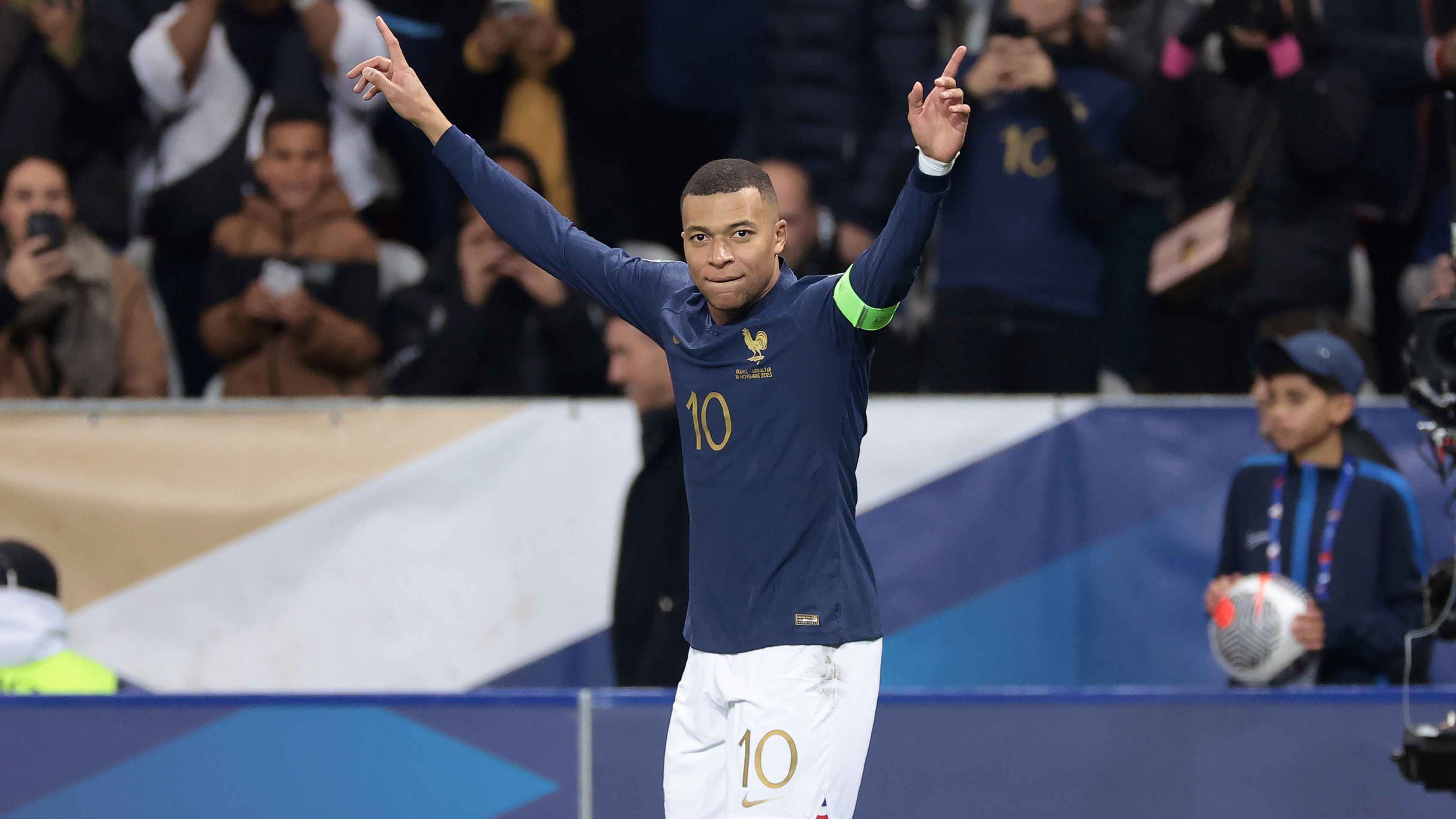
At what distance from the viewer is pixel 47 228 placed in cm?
693

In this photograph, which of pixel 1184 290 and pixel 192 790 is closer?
pixel 192 790

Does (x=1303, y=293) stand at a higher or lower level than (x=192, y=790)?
higher

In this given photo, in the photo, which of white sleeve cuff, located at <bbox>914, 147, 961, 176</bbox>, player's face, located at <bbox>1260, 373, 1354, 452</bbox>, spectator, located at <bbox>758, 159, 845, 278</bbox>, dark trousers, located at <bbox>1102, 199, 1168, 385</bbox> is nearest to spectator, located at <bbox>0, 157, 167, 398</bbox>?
spectator, located at <bbox>758, 159, 845, 278</bbox>

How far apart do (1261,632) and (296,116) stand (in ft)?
14.6

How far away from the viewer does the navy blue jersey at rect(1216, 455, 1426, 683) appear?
214 inches

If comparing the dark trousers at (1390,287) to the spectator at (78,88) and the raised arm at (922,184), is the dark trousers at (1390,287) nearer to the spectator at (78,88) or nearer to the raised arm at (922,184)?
the raised arm at (922,184)

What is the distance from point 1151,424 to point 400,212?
3.51 meters

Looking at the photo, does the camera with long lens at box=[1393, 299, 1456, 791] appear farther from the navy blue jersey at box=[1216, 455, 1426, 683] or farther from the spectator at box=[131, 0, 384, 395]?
the spectator at box=[131, 0, 384, 395]

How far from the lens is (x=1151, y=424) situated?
6.59m

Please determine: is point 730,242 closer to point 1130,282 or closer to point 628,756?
point 628,756

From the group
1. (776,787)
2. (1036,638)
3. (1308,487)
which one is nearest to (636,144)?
(1036,638)

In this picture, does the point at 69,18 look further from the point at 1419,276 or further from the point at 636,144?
the point at 1419,276

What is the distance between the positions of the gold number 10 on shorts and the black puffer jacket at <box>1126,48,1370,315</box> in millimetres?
3968

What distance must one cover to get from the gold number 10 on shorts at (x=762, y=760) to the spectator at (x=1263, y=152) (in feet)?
13.0
